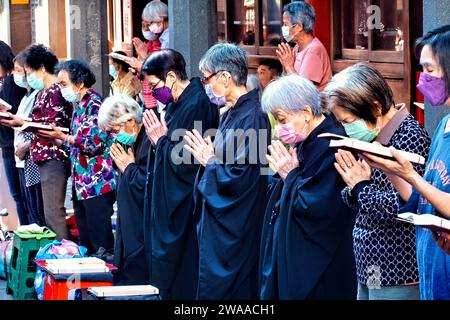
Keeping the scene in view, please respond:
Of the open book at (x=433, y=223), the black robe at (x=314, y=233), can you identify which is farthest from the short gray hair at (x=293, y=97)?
the open book at (x=433, y=223)

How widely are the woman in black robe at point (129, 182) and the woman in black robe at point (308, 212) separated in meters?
2.63

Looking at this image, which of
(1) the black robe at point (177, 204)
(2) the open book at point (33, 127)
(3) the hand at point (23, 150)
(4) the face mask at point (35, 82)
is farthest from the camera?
(4) the face mask at point (35, 82)

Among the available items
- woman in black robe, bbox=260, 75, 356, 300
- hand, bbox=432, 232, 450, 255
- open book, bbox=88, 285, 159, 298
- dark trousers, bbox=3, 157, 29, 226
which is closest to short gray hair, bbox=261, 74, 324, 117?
woman in black robe, bbox=260, 75, 356, 300

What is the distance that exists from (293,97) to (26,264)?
4.32m

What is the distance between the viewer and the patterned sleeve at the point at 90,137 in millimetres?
11180

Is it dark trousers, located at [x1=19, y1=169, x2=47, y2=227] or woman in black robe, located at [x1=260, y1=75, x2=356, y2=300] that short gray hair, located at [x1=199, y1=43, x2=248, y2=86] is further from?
dark trousers, located at [x1=19, y1=169, x2=47, y2=227]

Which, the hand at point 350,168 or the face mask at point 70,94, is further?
the face mask at point 70,94

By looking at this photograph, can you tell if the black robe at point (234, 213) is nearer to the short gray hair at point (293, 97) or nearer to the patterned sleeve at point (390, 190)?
the short gray hair at point (293, 97)

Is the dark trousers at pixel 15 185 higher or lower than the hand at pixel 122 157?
lower

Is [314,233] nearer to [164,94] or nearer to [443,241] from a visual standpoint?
[443,241]

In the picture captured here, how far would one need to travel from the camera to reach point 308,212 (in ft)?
23.2

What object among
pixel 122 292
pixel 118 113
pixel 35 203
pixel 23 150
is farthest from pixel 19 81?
pixel 122 292

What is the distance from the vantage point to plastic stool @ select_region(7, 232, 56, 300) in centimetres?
1069

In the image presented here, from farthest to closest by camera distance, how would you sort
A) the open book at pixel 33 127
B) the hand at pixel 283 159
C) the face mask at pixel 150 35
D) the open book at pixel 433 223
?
the face mask at pixel 150 35 < the open book at pixel 33 127 < the hand at pixel 283 159 < the open book at pixel 433 223
